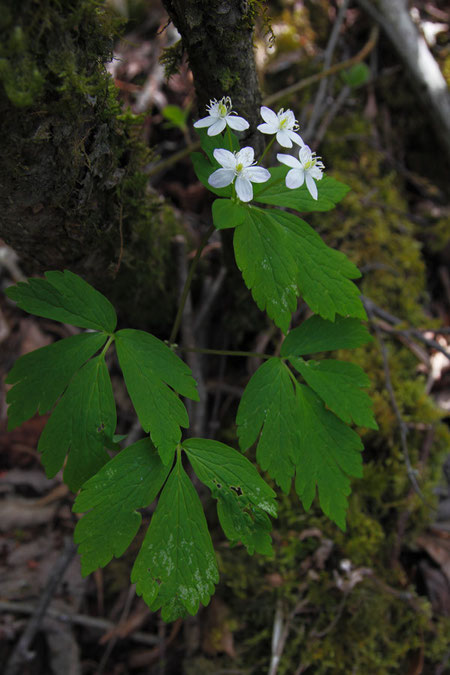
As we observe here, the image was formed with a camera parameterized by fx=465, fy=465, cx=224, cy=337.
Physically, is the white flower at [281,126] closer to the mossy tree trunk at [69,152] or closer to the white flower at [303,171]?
the white flower at [303,171]

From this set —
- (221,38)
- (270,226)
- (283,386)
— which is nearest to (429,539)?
(283,386)

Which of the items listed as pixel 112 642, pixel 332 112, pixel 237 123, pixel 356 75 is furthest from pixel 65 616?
pixel 356 75

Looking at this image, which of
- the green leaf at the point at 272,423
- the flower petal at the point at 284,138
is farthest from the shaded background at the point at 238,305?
the green leaf at the point at 272,423

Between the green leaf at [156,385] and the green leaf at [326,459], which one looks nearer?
the green leaf at [156,385]

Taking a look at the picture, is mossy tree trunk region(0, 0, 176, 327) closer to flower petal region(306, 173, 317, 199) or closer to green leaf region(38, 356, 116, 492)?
green leaf region(38, 356, 116, 492)

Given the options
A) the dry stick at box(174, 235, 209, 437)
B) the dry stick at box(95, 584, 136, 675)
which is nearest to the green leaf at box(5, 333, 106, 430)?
the dry stick at box(174, 235, 209, 437)

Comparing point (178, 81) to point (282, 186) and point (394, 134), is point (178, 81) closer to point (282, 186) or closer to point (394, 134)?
point (394, 134)
